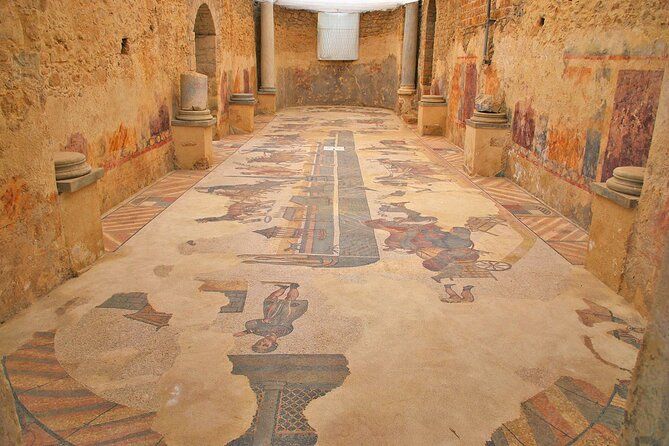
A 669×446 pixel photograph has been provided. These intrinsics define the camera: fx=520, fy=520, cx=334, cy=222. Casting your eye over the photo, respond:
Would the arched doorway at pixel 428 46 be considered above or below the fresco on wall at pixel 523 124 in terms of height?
above

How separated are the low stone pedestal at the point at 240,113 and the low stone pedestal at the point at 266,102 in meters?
3.79

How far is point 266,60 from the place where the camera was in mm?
14273

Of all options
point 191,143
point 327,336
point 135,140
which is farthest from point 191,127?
point 327,336

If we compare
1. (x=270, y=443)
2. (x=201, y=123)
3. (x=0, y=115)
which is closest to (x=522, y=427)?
(x=270, y=443)

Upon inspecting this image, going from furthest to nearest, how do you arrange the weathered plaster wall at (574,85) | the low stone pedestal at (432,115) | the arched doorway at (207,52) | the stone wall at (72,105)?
the low stone pedestal at (432,115), the arched doorway at (207,52), the weathered plaster wall at (574,85), the stone wall at (72,105)

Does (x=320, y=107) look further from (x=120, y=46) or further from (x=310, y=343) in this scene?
(x=310, y=343)

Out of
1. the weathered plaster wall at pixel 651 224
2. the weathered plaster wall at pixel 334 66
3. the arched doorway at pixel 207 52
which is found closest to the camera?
the weathered plaster wall at pixel 651 224

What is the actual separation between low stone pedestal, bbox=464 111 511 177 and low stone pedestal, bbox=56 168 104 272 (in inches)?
194

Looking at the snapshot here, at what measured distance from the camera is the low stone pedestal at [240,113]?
10711 millimetres

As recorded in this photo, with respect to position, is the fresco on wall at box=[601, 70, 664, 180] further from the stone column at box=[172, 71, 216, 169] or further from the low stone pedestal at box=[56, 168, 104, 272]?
the stone column at box=[172, 71, 216, 169]

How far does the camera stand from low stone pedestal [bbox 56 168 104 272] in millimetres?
3461

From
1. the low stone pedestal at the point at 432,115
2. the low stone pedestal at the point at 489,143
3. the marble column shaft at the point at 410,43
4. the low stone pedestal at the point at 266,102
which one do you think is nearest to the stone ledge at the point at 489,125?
the low stone pedestal at the point at 489,143

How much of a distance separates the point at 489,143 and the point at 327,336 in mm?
5037

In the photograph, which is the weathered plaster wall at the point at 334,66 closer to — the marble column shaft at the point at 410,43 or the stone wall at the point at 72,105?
the marble column shaft at the point at 410,43
